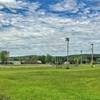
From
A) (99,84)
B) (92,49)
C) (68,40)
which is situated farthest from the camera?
(92,49)

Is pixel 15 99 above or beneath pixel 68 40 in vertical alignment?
→ beneath

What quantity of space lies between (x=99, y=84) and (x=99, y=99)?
17.5 m

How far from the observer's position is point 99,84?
46656 millimetres

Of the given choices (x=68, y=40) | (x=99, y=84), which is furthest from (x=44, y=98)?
(x=68, y=40)

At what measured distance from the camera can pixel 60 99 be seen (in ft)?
A: 95.1

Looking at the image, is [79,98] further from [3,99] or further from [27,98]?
[3,99]

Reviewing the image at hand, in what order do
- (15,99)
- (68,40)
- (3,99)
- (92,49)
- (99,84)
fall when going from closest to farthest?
1. (3,99)
2. (15,99)
3. (99,84)
4. (68,40)
5. (92,49)

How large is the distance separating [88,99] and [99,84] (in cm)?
1815

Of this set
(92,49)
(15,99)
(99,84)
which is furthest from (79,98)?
(92,49)

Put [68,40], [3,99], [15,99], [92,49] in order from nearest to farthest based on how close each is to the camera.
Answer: [3,99], [15,99], [68,40], [92,49]

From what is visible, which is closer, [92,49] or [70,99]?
[70,99]

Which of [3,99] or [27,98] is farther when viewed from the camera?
[27,98]

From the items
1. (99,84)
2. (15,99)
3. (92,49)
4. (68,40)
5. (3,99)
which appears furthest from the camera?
(92,49)

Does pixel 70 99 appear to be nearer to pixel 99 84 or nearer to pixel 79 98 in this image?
pixel 79 98
